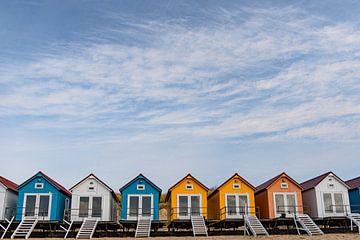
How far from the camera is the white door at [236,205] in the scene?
33.1m

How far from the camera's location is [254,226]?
102ft

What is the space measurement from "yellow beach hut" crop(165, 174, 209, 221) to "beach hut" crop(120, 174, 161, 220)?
123 cm

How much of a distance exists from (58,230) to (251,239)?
602 inches

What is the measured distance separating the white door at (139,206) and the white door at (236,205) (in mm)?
5565

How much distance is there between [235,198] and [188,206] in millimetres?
3497

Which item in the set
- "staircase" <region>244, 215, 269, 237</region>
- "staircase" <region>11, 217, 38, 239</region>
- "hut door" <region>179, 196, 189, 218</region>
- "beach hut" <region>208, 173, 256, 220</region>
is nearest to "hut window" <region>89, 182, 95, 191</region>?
"staircase" <region>11, 217, 38, 239</region>

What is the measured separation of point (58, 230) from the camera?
34.9 m

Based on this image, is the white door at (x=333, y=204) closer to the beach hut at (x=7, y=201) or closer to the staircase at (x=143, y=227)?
the staircase at (x=143, y=227)

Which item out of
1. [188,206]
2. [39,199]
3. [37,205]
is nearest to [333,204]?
[188,206]

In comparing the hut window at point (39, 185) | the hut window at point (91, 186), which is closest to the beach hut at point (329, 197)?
the hut window at point (91, 186)

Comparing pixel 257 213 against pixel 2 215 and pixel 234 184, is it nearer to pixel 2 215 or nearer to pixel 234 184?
pixel 234 184

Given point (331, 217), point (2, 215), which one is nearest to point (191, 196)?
point (331, 217)

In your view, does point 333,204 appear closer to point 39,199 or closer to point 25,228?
point 39,199

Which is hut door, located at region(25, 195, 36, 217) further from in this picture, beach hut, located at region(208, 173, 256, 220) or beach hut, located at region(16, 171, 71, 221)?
beach hut, located at region(208, 173, 256, 220)
